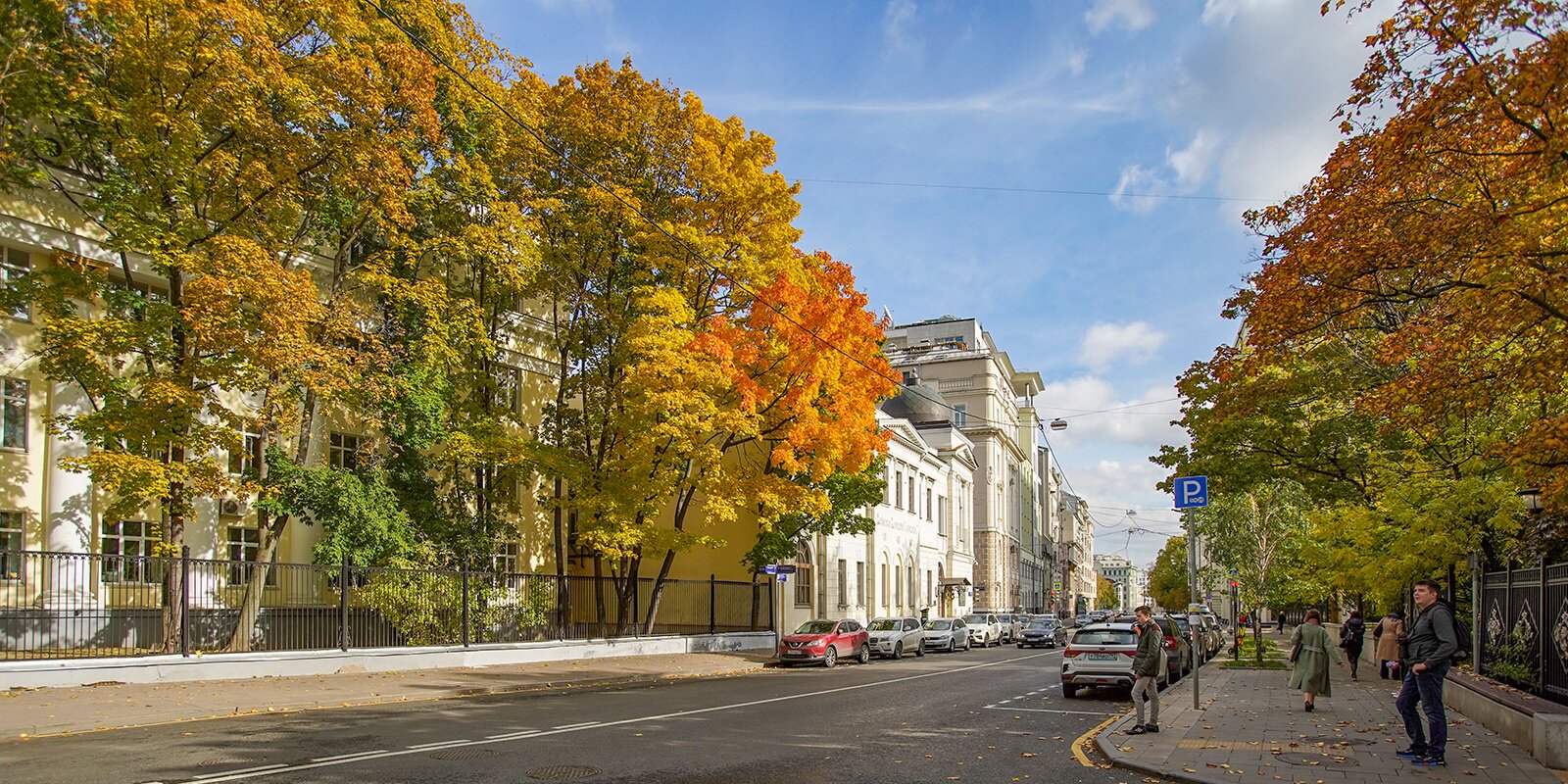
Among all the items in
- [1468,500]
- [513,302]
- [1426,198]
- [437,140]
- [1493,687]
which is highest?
[437,140]

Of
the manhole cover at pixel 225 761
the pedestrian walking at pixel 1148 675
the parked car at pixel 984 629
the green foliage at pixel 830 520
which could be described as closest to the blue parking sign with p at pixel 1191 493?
the pedestrian walking at pixel 1148 675

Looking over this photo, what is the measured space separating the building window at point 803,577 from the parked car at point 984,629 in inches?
381

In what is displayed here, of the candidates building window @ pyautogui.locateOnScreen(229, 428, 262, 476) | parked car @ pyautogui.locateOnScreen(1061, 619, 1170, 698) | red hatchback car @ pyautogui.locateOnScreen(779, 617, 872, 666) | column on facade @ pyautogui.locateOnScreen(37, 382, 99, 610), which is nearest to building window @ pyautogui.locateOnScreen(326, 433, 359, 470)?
building window @ pyautogui.locateOnScreen(229, 428, 262, 476)

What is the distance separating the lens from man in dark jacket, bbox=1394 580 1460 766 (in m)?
10.1

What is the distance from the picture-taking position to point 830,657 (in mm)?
29703

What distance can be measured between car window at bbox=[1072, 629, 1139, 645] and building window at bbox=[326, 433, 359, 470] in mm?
19061

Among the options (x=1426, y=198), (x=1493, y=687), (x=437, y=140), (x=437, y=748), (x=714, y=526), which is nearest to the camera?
(x=1426, y=198)

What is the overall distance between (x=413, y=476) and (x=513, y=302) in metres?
5.97

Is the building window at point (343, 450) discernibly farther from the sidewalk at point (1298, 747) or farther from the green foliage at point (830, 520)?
the sidewalk at point (1298, 747)

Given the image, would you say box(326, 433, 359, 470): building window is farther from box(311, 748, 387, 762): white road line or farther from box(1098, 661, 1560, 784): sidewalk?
box(1098, 661, 1560, 784): sidewalk

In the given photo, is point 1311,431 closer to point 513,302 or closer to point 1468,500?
point 1468,500

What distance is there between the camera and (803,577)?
40.8 meters

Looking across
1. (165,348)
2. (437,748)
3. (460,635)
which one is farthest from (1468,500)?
(165,348)

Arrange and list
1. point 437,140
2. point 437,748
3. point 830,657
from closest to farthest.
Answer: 1. point 437,748
2. point 437,140
3. point 830,657
